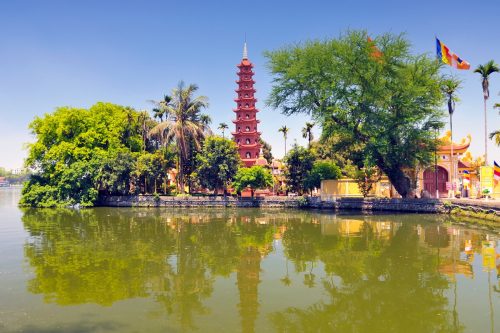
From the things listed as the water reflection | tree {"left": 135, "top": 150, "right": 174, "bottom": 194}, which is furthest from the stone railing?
the water reflection

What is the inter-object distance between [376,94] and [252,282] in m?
22.7

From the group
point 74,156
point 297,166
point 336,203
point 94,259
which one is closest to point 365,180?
point 336,203

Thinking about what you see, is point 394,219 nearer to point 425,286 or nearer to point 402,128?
point 402,128

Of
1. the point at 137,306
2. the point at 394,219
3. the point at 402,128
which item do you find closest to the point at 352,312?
the point at 137,306

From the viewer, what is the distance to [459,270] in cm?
1201

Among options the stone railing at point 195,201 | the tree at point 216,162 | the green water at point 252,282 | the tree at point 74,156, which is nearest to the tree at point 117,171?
the tree at point 74,156

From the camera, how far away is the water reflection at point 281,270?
830 cm

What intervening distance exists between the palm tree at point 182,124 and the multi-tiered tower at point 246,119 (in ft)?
28.5

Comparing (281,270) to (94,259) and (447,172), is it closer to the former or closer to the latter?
(94,259)

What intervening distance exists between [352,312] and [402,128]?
24226 mm

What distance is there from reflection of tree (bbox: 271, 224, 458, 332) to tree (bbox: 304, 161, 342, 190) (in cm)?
2359

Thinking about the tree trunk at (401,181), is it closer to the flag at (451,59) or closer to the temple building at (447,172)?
the temple building at (447,172)

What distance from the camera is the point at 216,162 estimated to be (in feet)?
129

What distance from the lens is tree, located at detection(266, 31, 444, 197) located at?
95.3ft
